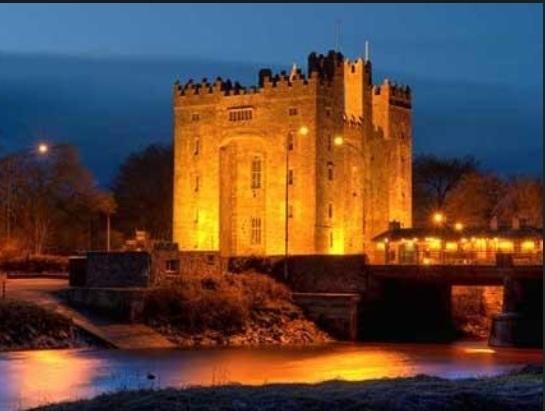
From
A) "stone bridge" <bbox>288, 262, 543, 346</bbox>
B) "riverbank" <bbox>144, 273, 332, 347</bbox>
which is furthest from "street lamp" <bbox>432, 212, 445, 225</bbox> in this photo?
"riverbank" <bbox>144, 273, 332, 347</bbox>

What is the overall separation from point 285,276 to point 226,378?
97.3 feet

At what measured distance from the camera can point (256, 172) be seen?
82938mm

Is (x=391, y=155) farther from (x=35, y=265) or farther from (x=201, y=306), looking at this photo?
(x=201, y=306)

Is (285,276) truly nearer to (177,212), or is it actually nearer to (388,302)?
(388,302)

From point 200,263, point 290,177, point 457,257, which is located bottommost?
point 200,263

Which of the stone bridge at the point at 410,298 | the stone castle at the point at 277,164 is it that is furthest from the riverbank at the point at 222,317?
the stone castle at the point at 277,164

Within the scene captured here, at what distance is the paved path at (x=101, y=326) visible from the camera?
52062mm

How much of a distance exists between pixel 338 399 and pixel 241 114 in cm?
6343

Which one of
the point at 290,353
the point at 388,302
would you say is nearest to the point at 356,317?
the point at 388,302

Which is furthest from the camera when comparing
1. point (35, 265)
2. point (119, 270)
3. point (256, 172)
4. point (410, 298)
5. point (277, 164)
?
point (256, 172)

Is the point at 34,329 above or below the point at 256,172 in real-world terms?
below

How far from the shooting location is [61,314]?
52875mm

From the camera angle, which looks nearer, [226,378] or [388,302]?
[226,378]

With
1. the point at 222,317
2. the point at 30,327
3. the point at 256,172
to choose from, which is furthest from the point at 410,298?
the point at 30,327
